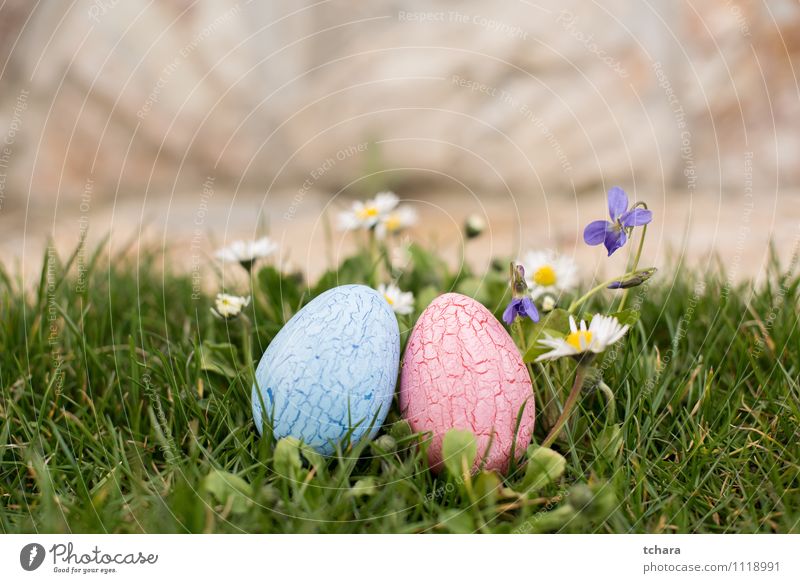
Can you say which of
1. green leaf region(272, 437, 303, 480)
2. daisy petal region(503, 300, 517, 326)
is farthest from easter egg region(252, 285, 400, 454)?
daisy petal region(503, 300, 517, 326)

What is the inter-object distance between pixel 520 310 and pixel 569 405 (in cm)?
13

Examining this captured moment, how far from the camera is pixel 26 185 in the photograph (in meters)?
2.74

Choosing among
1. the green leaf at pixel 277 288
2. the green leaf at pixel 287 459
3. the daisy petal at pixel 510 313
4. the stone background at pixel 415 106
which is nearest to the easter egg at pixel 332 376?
the green leaf at pixel 287 459

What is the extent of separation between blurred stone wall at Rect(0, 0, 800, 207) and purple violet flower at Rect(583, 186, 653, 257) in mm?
1572

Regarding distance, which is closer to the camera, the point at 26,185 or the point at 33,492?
the point at 33,492

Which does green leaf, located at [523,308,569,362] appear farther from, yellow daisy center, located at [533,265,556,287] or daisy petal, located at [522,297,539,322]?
yellow daisy center, located at [533,265,556,287]

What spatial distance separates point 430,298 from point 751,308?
0.55 meters

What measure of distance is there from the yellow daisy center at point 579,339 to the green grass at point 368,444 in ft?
0.39

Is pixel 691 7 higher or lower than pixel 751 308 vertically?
higher

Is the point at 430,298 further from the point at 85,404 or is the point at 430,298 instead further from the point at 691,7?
the point at 691,7

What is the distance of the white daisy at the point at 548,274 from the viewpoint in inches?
49.2

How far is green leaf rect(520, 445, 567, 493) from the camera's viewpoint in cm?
92

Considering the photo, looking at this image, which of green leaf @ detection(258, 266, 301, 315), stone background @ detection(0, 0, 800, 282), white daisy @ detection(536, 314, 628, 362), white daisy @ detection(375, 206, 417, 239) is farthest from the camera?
stone background @ detection(0, 0, 800, 282)
